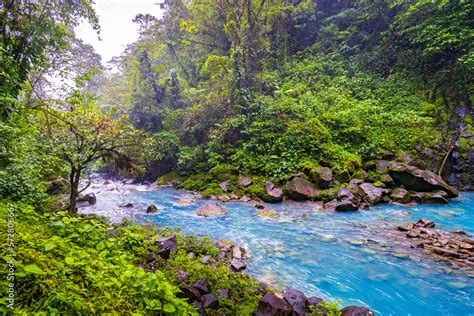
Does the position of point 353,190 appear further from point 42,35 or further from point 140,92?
point 140,92

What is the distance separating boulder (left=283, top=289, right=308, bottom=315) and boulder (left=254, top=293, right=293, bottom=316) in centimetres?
9

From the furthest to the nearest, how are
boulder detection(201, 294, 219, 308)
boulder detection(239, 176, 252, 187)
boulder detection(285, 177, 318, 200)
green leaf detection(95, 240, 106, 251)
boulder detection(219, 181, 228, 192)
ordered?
boulder detection(219, 181, 228, 192)
boulder detection(239, 176, 252, 187)
boulder detection(285, 177, 318, 200)
boulder detection(201, 294, 219, 308)
green leaf detection(95, 240, 106, 251)

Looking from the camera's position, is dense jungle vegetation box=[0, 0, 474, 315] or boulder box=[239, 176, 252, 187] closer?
dense jungle vegetation box=[0, 0, 474, 315]

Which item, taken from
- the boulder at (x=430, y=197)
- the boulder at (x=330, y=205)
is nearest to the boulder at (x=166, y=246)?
the boulder at (x=330, y=205)

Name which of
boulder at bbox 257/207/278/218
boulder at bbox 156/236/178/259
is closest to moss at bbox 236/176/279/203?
boulder at bbox 257/207/278/218

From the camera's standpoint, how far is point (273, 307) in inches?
141

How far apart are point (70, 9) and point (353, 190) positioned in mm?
11958

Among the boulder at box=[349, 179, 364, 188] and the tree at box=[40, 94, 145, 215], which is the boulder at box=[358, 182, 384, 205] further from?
the tree at box=[40, 94, 145, 215]

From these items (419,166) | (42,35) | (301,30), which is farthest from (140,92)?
(419,166)

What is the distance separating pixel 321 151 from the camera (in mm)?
13703

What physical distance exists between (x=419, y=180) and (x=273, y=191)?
6.43 m

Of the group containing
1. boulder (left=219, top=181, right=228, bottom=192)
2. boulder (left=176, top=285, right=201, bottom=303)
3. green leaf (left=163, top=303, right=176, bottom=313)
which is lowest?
boulder (left=176, top=285, right=201, bottom=303)

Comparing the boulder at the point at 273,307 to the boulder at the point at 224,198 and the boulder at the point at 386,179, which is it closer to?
the boulder at the point at 224,198

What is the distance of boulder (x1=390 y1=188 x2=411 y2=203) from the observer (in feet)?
35.3
